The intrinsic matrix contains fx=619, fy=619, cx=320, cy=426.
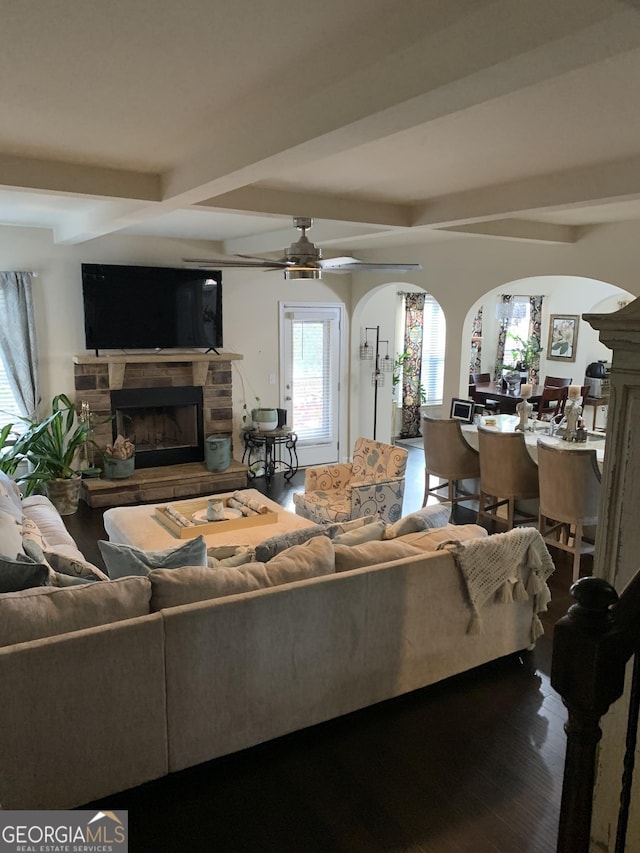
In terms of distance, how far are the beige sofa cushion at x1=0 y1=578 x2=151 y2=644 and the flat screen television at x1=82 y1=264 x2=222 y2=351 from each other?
438cm

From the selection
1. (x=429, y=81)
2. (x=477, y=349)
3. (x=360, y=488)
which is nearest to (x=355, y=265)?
(x=360, y=488)

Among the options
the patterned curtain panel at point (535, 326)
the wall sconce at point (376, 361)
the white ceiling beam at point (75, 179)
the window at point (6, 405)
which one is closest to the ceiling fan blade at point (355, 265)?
the white ceiling beam at point (75, 179)

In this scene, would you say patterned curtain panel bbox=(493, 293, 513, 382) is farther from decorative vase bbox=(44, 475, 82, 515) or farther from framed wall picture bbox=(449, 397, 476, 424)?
decorative vase bbox=(44, 475, 82, 515)

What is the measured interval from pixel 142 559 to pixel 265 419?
4.51 meters

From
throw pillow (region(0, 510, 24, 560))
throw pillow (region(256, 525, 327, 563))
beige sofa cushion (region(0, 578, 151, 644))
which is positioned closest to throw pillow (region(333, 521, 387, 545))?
throw pillow (region(256, 525, 327, 563))

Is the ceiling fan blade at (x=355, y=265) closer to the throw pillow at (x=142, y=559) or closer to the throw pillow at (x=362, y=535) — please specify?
the throw pillow at (x=362, y=535)

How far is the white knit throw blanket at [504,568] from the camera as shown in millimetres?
3074

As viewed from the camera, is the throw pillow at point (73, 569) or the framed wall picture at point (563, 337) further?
the framed wall picture at point (563, 337)

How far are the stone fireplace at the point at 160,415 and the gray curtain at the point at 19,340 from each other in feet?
1.42

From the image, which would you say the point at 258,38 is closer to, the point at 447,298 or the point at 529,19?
the point at 529,19

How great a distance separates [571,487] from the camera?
439 cm

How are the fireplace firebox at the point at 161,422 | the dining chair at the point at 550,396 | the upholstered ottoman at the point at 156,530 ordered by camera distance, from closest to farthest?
the upholstered ottoman at the point at 156,530 → the fireplace firebox at the point at 161,422 → the dining chair at the point at 550,396

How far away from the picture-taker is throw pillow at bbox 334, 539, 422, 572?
9.62 ft

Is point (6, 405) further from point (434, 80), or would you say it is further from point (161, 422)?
point (434, 80)
